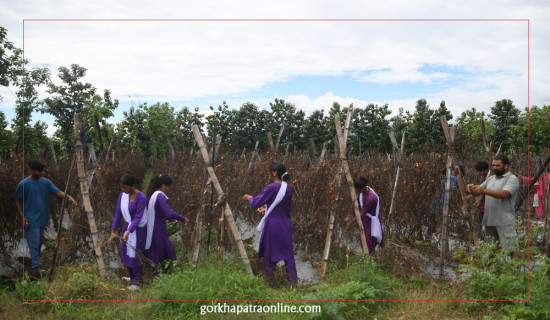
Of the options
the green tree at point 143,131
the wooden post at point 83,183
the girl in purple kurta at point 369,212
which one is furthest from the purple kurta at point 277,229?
the green tree at point 143,131

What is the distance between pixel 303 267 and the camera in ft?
19.8

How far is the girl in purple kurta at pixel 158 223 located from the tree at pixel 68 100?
929 inches

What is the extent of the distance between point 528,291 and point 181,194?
17.4ft

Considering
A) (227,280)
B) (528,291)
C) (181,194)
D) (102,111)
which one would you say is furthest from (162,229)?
(102,111)

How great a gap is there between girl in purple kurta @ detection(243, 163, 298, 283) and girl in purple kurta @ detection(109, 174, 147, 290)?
1257 mm

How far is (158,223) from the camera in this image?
16.1 feet

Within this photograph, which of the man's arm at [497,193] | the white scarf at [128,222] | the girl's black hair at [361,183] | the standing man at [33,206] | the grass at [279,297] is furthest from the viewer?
the girl's black hair at [361,183]

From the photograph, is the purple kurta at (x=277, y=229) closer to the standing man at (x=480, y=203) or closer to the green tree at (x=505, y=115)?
the standing man at (x=480, y=203)

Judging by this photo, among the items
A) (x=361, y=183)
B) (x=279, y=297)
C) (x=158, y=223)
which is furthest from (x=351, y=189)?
(x=158, y=223)

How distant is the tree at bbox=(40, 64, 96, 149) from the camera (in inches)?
1030

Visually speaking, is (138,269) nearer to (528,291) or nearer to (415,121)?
(528,291)

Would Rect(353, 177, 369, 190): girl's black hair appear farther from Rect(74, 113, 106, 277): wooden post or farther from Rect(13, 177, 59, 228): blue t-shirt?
Rect(13, 177, 59, 228): blue t-shirt

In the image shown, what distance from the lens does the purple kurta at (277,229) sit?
4.75 m

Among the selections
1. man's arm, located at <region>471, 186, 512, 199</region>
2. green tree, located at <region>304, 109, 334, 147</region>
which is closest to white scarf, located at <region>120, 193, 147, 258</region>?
man's arm, located at <region>471, 186, 512, 199</region>
